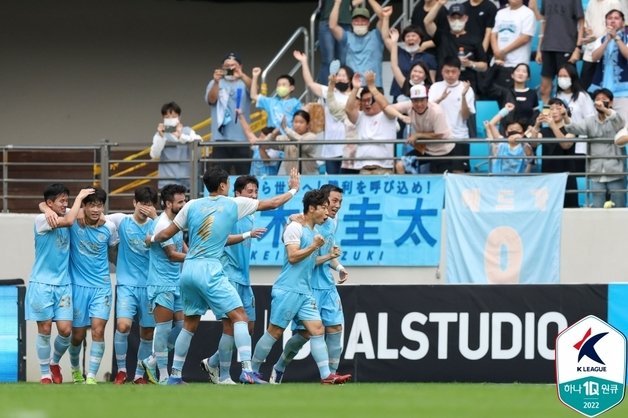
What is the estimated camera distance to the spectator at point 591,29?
22125 mm

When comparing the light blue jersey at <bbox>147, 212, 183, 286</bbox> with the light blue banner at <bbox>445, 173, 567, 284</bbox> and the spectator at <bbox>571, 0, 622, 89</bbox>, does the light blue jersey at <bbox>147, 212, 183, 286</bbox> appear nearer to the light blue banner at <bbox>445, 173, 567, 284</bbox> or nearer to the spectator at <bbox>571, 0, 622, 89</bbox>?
the light blue banner at <bbox>445, 173, 567, 284</bbox>

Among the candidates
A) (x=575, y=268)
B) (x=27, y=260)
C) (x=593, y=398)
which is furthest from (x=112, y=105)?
(x=593, y=398)

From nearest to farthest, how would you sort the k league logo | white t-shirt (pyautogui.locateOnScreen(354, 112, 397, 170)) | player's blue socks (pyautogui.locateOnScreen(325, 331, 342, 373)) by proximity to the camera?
the k league logo → player's blue socks (pyautogui.locateOnScreen(325, 331, 342, 373)) → white t-shirt (pyautogui.locateOnScreen(354, 112, 397, 170))

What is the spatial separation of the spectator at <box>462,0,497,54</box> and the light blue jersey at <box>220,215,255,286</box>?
663cm

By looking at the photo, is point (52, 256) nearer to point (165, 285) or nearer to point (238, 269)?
point (165, 285)

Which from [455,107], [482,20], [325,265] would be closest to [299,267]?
[325,265]

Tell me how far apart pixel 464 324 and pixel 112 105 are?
38.5ft

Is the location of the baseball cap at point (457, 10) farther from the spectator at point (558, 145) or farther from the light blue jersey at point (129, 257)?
the light blue jersey at point (129, 257)

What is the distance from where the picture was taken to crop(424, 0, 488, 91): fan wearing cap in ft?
73.7

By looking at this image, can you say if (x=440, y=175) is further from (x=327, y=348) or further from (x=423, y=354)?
Answer: (x=327, y=348)

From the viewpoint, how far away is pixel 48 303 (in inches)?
699

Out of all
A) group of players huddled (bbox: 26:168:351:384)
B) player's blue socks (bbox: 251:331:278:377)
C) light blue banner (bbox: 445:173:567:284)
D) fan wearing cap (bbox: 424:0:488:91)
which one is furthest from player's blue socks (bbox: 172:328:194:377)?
fan wearing cap (bbox: 424:0:488:91)

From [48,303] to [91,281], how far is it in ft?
1.94

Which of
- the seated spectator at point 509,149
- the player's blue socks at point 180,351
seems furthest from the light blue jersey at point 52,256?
the seated spectator at point 509,149
